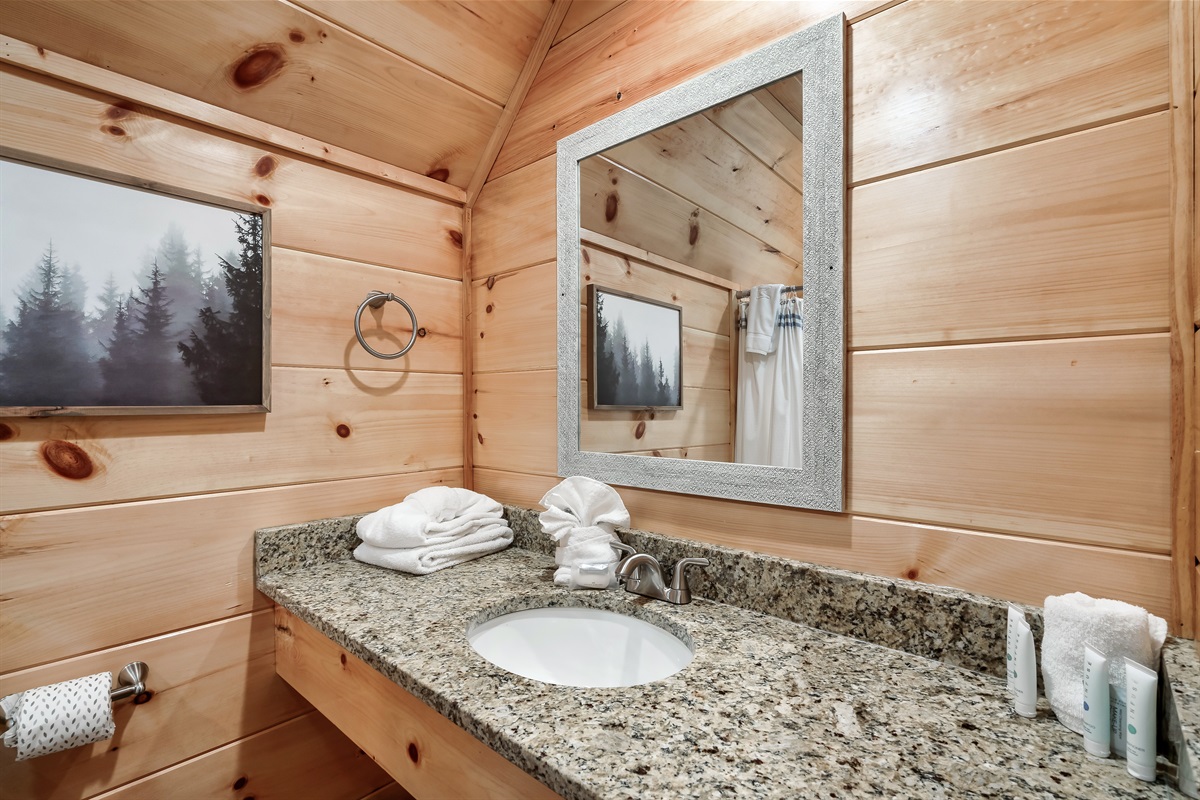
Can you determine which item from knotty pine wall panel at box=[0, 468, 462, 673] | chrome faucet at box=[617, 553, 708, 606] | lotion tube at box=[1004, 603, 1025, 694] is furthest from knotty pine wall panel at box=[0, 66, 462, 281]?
lotion tube at box=[1004, 603, 1025, 694]

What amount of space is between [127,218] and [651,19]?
42.5 inches

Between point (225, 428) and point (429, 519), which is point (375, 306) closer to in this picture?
point (225, 428)

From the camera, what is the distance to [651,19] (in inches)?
45.5

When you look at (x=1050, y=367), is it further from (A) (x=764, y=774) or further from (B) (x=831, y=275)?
(A) (x=764, y=774)

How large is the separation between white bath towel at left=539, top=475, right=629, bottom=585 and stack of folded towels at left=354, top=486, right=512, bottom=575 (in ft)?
0.78

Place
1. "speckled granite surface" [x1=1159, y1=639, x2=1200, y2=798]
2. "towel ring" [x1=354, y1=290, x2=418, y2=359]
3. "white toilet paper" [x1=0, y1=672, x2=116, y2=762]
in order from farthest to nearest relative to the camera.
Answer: "towel ring" [x1=354, y1=290, x2=418, y2=359] → "white toilet paper" [x1=0, y1=672, x2=116, y2=762] → "speckled granite surface" [x1=1159, y1=639, x2=1200, y2=798]

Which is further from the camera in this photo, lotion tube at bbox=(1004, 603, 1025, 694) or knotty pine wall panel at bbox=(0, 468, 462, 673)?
knotty pine wall panel at bbox=(0, 468, 462, 673)

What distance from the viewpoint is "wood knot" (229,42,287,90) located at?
3.64 ft

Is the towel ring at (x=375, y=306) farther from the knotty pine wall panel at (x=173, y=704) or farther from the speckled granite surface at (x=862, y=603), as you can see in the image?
the speckled granite surface at (x=862, y=603)

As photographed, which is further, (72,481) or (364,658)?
(72,481)

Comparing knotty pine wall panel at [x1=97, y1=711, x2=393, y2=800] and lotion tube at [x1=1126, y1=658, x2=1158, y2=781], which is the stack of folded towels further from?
lotion tube at [x1=1126, y1=658, x2=1158, y2=781]

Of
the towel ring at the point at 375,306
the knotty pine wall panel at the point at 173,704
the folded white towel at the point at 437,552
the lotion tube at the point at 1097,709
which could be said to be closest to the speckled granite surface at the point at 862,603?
the lotion tube at the point at 1097,709

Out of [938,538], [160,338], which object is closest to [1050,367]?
[938,538]

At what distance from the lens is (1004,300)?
2.50 ft
